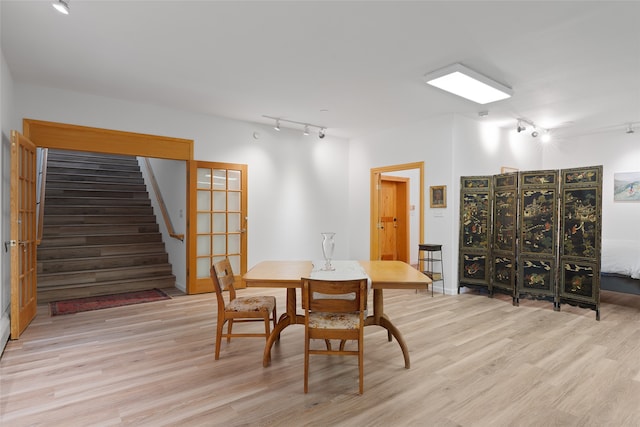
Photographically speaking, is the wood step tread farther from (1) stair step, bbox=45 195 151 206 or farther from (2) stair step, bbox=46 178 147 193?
(2) stair step, bbox=46 178 147 193

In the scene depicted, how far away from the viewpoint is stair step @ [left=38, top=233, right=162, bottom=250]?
5.62 metres

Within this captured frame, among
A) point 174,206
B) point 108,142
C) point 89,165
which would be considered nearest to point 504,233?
point 174,206

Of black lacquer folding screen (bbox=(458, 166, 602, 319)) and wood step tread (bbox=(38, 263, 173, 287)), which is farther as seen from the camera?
wood step tread (bbox=(38, 263, 173, 287))

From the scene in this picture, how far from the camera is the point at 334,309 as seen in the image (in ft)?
8.02

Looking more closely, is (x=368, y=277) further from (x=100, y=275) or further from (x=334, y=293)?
(x=100, y=275)

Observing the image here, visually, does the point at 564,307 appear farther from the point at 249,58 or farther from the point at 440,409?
the point at 249,58

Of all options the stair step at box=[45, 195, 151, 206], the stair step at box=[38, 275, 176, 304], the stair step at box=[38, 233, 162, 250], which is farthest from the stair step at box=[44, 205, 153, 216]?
the stair step at box=[38, 275, 176, 304]

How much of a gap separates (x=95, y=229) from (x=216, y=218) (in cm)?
231

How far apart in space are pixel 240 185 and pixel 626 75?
16.7 ft

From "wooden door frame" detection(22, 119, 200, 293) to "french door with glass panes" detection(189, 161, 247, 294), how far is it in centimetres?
12

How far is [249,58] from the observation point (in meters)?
3.50

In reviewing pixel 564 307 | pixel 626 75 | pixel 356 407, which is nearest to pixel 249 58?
pixel 356 407

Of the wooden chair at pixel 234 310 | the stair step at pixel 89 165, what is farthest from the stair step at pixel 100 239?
the wooden chair at pixel 234 310

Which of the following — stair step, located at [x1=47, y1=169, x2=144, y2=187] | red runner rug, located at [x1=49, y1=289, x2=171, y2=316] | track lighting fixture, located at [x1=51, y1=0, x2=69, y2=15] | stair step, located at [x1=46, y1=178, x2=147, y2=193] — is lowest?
red runner rug, located at [x1=49, y1=289, x2=171, y2=316]
